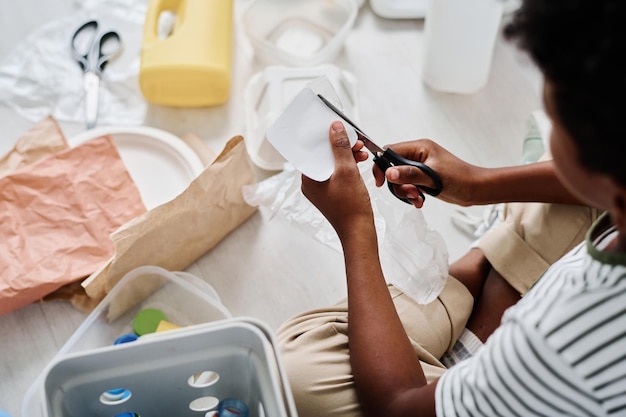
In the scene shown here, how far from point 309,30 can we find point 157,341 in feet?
2.77

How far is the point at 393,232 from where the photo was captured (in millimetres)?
907

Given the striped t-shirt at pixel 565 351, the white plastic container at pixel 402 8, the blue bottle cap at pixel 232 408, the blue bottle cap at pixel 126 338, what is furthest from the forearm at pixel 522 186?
the white plastic container at pixel 402 8

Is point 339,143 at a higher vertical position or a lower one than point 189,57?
lower

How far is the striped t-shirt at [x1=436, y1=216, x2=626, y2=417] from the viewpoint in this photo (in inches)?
19.3

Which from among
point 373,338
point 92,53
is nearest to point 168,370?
point 373,338

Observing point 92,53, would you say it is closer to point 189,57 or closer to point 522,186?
point 189,57

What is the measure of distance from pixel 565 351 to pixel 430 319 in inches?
12.8

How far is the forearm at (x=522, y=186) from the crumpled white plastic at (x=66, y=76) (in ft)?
2.09

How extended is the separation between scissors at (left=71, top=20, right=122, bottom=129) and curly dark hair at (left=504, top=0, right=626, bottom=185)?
900mm

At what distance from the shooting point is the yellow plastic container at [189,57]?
1167 mm

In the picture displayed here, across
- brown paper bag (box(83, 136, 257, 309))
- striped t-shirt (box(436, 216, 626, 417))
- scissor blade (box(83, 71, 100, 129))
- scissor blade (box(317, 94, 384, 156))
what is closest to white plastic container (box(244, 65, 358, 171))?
brown paper bag (box(83, 136, 257, 309))

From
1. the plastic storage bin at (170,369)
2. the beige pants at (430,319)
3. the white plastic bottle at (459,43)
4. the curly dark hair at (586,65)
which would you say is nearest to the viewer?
the curly dark hair at (586,65)

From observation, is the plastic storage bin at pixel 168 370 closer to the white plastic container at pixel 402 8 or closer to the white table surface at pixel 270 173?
the white table surface at pixel 270 173

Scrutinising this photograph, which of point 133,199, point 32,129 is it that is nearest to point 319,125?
point 133,199
